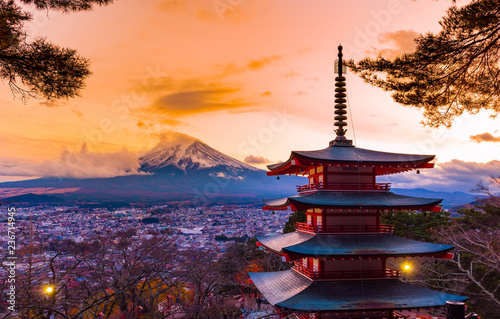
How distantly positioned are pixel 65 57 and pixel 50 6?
109 centimetres

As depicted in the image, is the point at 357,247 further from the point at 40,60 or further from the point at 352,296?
the point at 40,60

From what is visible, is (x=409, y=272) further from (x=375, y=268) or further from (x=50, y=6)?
(x=50, y=6)

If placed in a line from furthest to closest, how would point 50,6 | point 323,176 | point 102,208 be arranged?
point 102,208 → point 323,176 → point 50,6

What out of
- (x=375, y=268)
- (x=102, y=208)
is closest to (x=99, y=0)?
(x=375, y=268)

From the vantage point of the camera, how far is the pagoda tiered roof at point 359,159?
13492mm

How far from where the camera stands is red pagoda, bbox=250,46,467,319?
12.4 metres

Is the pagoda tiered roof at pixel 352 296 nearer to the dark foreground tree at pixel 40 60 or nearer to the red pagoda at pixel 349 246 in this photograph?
the red pagoda at pixel 349 246

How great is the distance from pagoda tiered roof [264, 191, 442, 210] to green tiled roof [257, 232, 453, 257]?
4.80 feet

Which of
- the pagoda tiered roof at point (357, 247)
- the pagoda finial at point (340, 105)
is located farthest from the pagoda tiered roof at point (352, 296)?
the pagoda finial at point (340, 105)

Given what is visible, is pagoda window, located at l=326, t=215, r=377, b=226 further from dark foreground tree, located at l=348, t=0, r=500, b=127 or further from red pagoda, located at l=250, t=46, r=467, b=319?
dark foreground tree, located at l=348, t=0, r=500, b=127

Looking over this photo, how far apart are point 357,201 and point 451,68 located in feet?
20.4

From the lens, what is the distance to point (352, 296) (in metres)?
12.4

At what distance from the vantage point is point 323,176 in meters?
14.4

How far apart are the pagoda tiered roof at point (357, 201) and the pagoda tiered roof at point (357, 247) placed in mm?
1465
